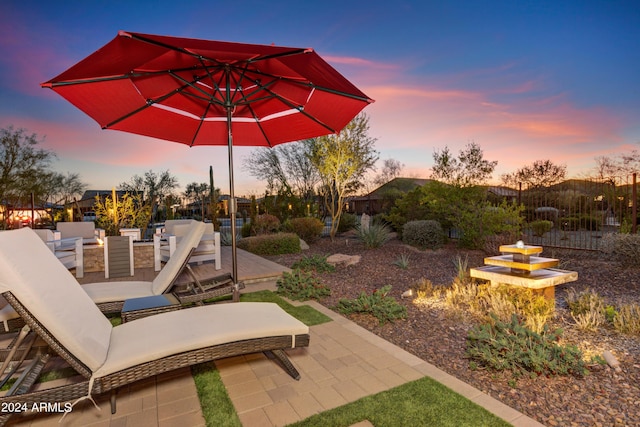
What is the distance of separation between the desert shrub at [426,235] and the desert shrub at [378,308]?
6.01 metres

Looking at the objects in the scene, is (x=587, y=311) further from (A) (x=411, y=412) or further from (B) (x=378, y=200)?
(B) (x=378, y=200)

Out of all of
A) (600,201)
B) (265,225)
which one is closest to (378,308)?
(265,225)

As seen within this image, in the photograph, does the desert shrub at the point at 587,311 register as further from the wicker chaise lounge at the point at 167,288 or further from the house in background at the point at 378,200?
the house in background at the point at 378,200

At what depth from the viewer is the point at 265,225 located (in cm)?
1221

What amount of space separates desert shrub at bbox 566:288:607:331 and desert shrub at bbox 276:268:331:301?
121 inches

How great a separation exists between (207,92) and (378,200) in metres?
17.5

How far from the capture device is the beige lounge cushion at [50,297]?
1.72m

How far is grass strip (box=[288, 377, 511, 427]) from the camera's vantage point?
1905 mm

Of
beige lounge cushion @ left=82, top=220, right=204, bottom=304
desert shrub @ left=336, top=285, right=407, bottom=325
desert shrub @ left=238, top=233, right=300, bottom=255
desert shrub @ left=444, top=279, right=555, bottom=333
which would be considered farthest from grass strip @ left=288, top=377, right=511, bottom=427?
desert shrub @ left=238, top=233, right=300, bottom=255

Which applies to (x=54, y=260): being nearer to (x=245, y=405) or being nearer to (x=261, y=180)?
(x=245, y=405)

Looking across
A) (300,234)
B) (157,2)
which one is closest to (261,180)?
(300,234)

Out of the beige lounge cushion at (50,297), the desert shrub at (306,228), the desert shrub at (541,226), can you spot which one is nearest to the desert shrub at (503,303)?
the beige lounge cushion at (50,297)

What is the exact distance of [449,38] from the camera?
351 inches

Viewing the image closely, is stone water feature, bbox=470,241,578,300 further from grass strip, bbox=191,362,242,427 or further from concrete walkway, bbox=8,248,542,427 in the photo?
grass strip, bbox=191,362,242,427
